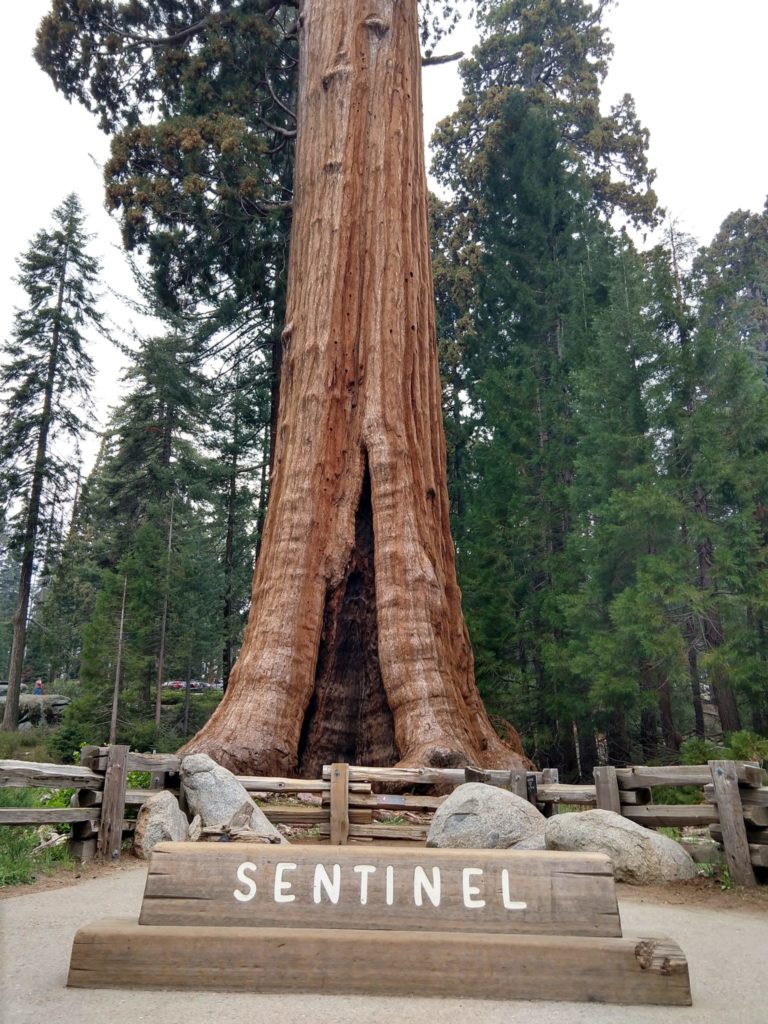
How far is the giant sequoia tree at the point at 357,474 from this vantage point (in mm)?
9688

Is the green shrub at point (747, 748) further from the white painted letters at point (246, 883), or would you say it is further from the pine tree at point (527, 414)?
the white painted letters at point (246, 883)

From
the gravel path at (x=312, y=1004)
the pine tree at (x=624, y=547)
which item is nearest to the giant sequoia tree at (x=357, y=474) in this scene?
the pine tree at (x=624, y=547)

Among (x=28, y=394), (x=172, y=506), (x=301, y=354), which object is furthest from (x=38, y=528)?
(x=301, y=354)

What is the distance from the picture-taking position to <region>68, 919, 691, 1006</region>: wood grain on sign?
10.6 feet

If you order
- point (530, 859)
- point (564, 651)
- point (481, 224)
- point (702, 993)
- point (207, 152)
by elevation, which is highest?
point (481, 224)

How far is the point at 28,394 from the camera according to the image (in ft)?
94.5

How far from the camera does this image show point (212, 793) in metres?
7.37

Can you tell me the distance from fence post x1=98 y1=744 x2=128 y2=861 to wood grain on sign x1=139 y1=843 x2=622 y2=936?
14.0ft

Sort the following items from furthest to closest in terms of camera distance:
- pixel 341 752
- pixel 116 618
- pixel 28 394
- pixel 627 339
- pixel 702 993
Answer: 1. pixel 28 394
2. pixel 116 618
3. pixel 627 339
4. pixel 341 752
5. pixel 702 993

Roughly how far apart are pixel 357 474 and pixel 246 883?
7.80 metres

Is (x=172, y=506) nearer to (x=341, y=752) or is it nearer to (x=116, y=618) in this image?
(x=116, y=618)

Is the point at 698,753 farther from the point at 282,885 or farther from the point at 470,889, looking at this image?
the point at 282,885

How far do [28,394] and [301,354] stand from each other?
21101mm

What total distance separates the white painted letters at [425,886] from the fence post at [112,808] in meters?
4.75
